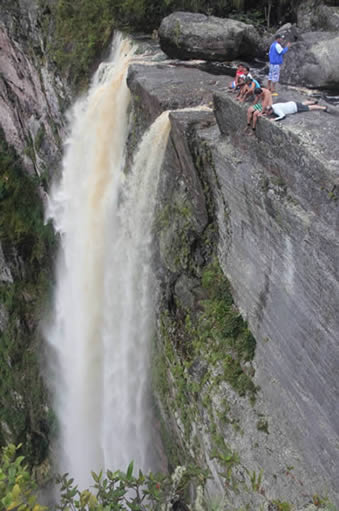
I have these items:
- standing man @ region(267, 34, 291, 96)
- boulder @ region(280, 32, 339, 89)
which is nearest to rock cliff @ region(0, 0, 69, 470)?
boulder @ region(280, 32, 339, 89)

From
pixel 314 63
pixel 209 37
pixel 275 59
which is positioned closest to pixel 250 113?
pixel 275 59

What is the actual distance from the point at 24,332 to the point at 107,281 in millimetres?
6717

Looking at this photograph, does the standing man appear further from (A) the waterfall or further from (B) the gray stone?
(B) the gray stone

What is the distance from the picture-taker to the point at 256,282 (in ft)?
19.1

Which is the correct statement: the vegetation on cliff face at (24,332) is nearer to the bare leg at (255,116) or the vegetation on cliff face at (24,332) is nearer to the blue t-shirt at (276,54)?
the blue t-shirt at (276,54)

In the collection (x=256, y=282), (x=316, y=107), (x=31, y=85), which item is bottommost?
(x=256, y=282)

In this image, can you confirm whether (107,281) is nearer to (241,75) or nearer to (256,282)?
(256,282)

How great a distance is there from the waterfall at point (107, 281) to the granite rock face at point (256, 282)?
647mm

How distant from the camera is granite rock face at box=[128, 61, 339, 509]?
4.44 meters

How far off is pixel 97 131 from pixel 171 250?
4.04 metres

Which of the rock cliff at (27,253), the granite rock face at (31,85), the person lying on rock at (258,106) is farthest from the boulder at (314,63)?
the rock cliff at (27,253)

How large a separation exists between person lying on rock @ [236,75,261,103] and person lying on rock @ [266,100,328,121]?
0.53 meters

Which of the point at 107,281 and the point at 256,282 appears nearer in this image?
the point at 256,282

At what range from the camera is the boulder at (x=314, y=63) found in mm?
6883
